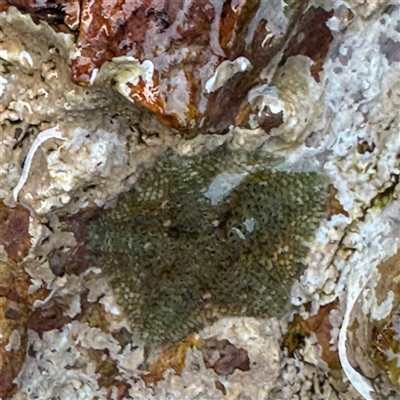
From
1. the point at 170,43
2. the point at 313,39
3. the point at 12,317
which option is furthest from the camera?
the point at 12,317

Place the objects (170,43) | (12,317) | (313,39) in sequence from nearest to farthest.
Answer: (170,43) → (313,39) → (12,317)

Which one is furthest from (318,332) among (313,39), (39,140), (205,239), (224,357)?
(39,140)

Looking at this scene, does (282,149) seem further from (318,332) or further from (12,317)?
(12,317)

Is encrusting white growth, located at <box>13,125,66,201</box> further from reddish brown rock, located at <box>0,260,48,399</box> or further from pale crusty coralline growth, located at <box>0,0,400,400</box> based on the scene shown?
reddish brown rock, located at <box>0,260,48,399</box>

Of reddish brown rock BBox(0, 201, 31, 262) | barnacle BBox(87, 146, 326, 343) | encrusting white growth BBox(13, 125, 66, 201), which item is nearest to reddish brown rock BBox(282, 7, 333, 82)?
barnacle BBox(87, 146, 326, 343)

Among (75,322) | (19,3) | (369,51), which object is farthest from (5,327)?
(369,51)

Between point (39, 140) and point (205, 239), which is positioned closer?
point (39, 140)

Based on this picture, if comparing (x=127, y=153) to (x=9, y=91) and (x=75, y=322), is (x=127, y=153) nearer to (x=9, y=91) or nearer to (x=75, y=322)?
(x=9, y=91)

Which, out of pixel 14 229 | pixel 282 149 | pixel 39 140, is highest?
pixel 282 149

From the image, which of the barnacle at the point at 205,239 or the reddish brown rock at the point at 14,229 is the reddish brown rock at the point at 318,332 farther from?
the reddish brown rock at the point at 14,229
